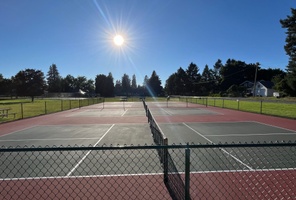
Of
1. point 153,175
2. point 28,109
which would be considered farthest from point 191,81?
point 153,175

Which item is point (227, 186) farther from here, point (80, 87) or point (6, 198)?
point (80, 87)

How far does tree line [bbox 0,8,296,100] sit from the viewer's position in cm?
5844

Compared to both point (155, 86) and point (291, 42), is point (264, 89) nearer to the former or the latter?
point (291, 42)

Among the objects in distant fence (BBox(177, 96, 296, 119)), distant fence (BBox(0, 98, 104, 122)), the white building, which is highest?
the white building

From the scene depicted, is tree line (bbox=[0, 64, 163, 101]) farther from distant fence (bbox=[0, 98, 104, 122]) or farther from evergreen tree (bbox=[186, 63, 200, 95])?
distant fence (bbox=[0, 98, 104, 122])

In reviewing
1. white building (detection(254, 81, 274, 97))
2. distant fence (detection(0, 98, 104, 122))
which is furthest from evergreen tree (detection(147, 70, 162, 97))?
distant fence (detection(0, 98, 104, 122))

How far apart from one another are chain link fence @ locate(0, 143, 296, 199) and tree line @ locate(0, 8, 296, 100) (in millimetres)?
54879

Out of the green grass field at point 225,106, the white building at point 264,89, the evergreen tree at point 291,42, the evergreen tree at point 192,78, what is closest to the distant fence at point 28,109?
the green grass field at point 225,106

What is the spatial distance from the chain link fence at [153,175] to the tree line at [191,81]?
180ft

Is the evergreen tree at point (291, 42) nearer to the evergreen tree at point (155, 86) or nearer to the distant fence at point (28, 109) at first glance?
the distant fence at point (28, 109)

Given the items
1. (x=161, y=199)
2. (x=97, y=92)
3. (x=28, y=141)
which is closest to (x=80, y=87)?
(x=97, y=92)

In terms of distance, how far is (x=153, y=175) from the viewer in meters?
6.51

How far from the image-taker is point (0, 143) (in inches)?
461

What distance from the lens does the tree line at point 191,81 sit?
2301 inches
